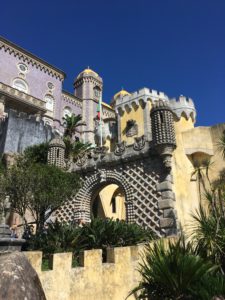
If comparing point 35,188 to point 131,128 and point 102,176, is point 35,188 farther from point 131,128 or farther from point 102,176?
point 131,128

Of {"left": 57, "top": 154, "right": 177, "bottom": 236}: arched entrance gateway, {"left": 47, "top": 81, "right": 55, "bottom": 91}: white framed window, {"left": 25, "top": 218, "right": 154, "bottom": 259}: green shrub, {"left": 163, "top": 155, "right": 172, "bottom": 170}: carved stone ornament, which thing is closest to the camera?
{"left": 25, "top": 218, "right": 154, "bottom": 259}: green shrub

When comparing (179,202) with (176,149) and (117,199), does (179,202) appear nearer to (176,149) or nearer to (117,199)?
(176,149)

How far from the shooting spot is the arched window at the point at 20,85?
38.1 meters

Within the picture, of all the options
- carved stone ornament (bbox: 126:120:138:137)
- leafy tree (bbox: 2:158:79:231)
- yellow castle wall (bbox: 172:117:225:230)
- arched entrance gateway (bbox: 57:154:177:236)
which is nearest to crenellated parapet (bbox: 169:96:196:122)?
carved stone ornament (bbox: 126:120:138:137)

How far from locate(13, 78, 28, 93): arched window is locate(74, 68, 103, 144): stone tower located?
1009 centimetres

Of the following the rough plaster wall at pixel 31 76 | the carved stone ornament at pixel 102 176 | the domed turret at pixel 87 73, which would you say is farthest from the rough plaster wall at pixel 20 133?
the domed turret at pixel 87 73

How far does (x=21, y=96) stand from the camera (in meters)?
35.8

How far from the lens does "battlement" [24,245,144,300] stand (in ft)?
25.5

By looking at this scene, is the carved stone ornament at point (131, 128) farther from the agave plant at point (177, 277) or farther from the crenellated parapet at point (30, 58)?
the crenellated parapet at point (30, 58)

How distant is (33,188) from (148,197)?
594 centimetres

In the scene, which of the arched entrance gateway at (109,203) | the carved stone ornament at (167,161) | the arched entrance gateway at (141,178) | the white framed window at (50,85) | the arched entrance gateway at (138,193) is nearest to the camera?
the arched entrance gateway at (138,193)

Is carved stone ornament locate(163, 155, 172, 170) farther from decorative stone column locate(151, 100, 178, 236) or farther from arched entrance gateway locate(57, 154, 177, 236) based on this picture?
arched entrance gateway locate(57, 154, 177, 236)

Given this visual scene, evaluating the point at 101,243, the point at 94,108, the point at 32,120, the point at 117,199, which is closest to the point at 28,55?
the point at 94,108

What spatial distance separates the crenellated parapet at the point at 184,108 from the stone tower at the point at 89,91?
68.0 feet
